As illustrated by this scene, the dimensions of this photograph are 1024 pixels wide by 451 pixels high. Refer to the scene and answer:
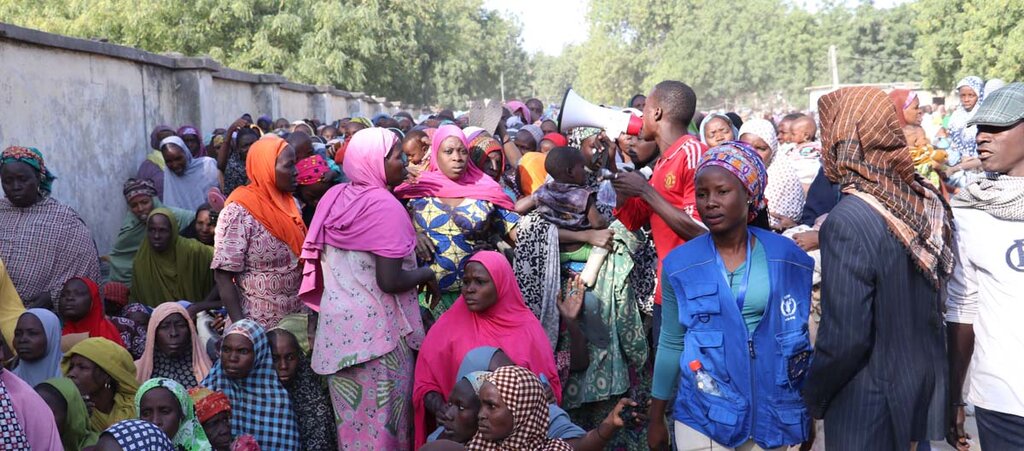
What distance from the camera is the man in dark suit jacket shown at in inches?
126

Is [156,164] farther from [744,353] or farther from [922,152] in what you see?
[744,353]

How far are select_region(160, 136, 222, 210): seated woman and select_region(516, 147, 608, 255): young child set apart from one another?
442cm

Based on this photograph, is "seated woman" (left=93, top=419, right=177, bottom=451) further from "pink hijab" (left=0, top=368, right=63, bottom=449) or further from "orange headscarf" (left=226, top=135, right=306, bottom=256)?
"orange headscarf" (left=226, top=135, right=306, bottom=256)

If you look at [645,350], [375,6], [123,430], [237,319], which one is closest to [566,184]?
[645,350]

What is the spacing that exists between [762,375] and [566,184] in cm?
245

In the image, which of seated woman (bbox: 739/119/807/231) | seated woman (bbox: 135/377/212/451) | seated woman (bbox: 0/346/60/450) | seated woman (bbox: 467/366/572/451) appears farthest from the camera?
seated woman (bbox: 739/119/807/231)

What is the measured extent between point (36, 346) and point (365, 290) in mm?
1646

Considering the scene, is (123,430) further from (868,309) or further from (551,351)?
(868,309)

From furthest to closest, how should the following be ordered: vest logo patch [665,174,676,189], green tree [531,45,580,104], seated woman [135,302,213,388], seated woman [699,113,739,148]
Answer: green tree [531,45,580,104] → seated woman [699,113,739,148] → seated woman [135,302,213,388] → vest logo patch [665,174,676,189]

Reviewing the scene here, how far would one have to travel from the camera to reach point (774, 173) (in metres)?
7.25

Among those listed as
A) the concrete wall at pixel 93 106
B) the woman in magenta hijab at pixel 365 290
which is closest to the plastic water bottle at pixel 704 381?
the woman in magenta hijab at pixel 365 290

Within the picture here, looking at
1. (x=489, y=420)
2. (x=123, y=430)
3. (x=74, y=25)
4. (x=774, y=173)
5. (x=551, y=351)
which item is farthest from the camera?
(x=74, y=25)

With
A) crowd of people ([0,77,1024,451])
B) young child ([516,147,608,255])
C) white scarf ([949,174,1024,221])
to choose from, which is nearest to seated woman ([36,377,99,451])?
crowd of people ([0,77,1024,451])

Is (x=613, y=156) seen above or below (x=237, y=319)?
above
